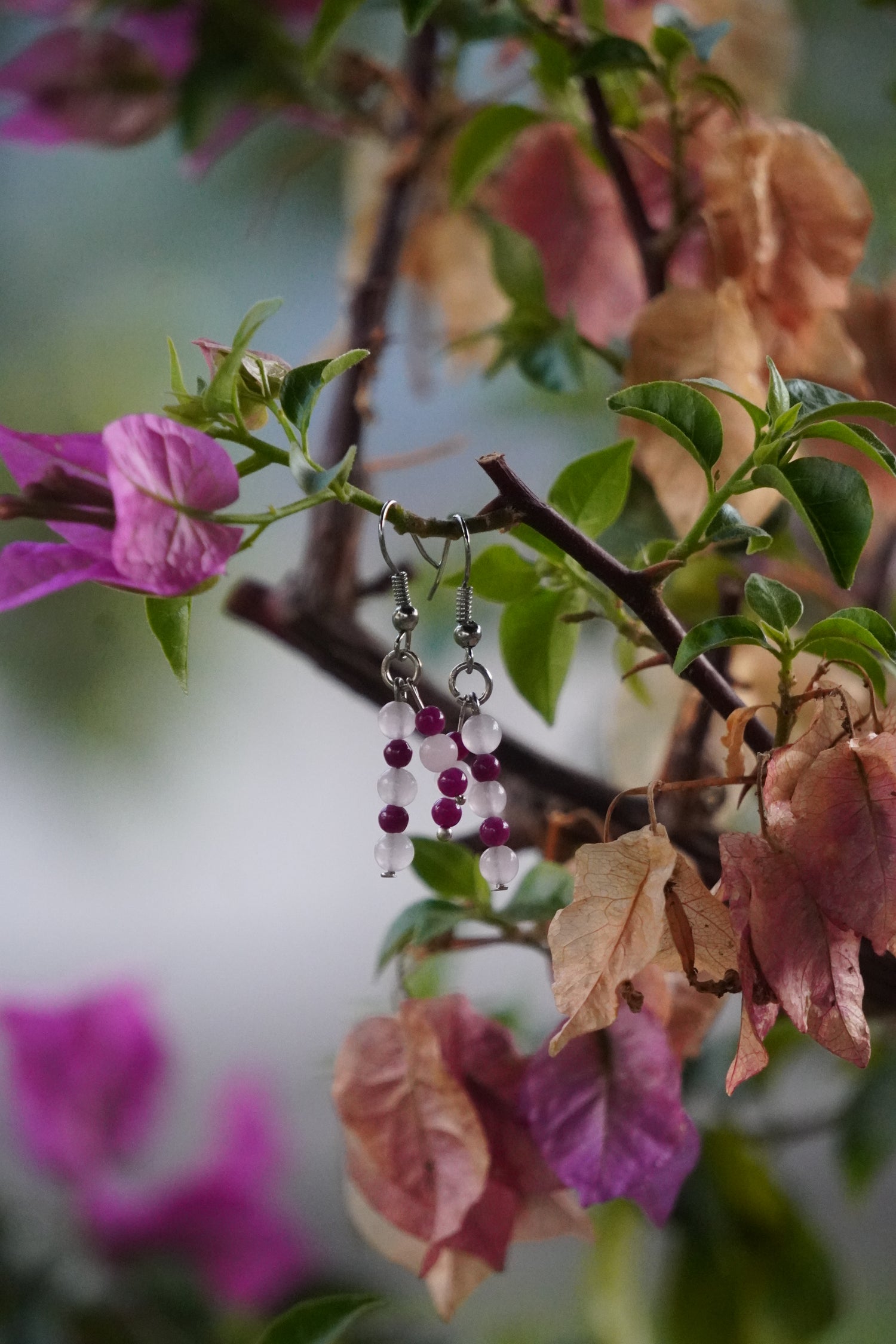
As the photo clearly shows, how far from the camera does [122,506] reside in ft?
0.82

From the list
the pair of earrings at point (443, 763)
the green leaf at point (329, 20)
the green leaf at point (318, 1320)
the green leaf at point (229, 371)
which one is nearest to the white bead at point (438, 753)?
the pair of earrings at point (443, 763)

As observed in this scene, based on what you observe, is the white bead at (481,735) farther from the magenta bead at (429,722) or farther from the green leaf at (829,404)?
the green leaf at (829,404)

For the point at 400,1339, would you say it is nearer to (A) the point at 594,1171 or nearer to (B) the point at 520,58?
(A) the point at 594,1171

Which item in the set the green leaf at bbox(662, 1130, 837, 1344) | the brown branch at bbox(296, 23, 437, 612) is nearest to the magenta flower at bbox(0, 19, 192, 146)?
the brown branch at bbox(296, 23, 437, 612)

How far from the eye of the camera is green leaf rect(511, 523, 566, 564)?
1.03ft

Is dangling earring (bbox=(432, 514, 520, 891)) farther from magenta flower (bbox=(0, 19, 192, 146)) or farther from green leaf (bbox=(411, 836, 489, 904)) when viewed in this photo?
magenta flower (bbox=(0, 19, 192, 146))

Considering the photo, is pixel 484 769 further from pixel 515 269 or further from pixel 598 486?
pixel 515 269

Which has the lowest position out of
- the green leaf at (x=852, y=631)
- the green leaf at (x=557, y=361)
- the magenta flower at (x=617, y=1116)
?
the magenta flower at (x=617, y=1116)

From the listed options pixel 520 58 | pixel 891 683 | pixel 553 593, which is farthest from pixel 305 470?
pixel 520 58

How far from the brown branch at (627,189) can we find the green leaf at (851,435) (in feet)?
0.69

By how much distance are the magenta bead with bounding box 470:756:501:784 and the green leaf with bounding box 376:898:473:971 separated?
0.10 m

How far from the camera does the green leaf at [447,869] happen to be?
1.32 feet

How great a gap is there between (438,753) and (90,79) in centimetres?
58

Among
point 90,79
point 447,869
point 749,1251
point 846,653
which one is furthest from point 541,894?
point 90,79
